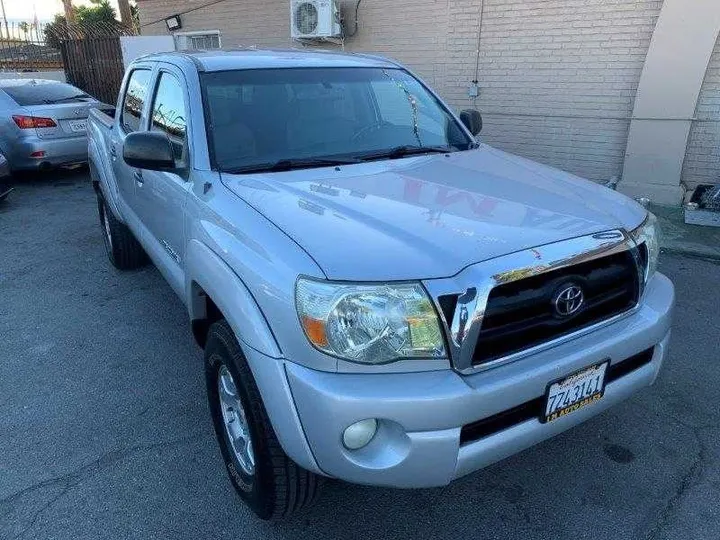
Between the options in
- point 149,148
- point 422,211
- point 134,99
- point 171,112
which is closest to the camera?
point 422,211

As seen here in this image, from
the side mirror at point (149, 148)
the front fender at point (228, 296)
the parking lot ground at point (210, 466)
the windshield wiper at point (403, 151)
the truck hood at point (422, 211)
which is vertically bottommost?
the parking lot ground at point (210, 466)

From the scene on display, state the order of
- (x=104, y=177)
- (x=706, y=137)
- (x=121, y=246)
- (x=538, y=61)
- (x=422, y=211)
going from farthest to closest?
(x=538, y=61) → (x=706, y=137) → (x=121, y=246) → (x=104, y=177) → (x=422, y=211)

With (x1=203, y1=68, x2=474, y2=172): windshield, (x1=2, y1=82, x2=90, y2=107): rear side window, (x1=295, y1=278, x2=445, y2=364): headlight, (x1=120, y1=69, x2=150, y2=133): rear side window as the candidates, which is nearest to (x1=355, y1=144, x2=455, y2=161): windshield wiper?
(x1=203, y1=68, x2=474, y2=172): windshield

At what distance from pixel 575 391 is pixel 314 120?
75.2 inches

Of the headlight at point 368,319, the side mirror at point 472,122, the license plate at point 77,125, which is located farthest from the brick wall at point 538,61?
the headlight at point 368,319

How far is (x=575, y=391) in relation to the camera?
2076 millimetres

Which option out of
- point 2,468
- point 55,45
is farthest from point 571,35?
point 55,45

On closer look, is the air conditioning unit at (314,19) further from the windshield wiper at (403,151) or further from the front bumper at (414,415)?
the front bumper at (414,415)

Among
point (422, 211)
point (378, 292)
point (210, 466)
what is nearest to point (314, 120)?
point (422, 211)

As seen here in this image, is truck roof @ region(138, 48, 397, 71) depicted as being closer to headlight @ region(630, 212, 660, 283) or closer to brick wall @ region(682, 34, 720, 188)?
headlight @ region(630, 212, 660, 283)

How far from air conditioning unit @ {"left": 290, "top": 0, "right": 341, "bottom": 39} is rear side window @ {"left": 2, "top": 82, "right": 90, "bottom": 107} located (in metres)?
3.80

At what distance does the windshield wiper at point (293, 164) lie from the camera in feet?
8.93

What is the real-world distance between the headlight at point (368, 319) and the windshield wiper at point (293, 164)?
109cm

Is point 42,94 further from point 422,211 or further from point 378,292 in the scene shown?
point 378,292
